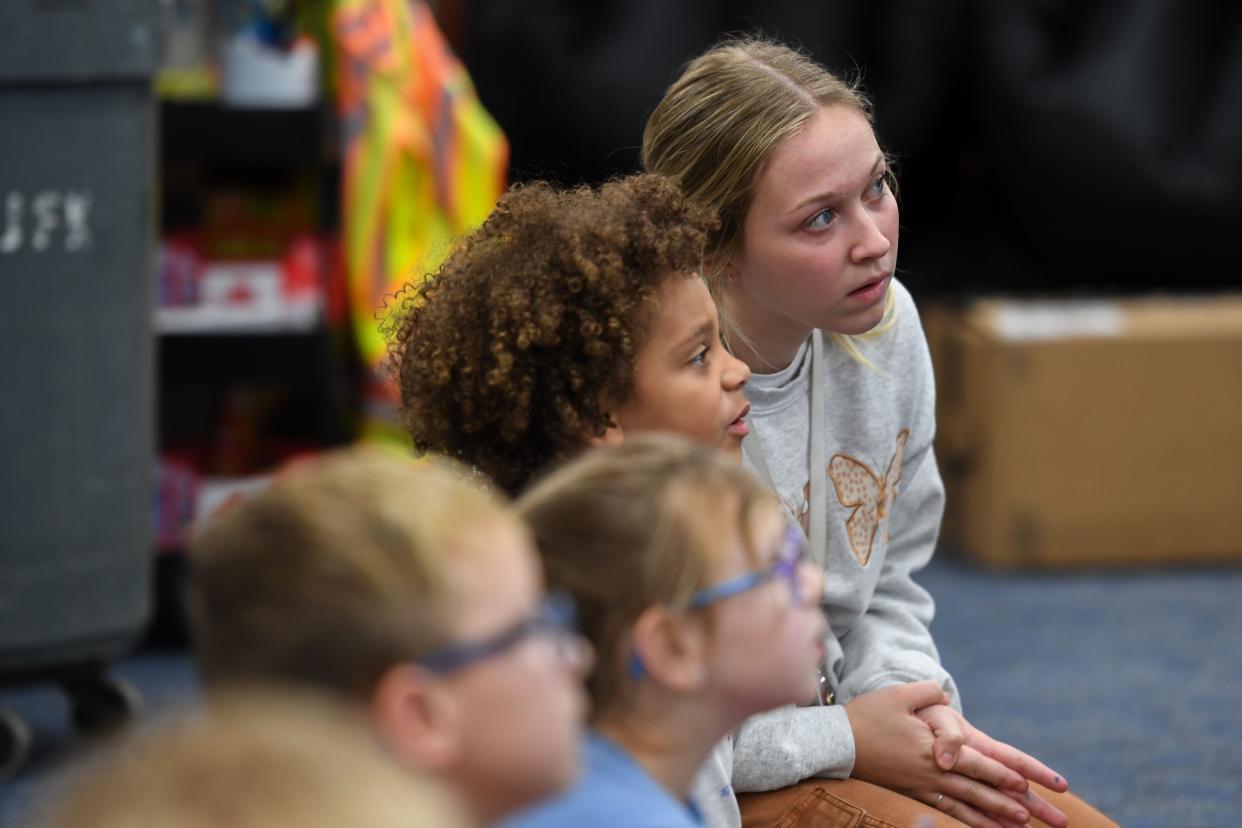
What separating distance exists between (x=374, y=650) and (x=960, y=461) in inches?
121

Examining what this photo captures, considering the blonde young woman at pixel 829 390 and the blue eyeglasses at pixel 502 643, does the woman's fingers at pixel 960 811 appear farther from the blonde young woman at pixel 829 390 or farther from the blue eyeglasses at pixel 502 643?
the blue eyeglasses at pixel 502 643

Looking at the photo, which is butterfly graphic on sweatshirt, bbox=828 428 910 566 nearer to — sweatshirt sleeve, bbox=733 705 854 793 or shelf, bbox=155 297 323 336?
sweatshirt sleeve, bbox=733 705 854 793

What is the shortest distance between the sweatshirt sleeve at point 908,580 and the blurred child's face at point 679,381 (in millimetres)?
331

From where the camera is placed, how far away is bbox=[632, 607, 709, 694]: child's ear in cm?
114

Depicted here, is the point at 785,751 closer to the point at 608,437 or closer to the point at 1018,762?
the point at 1018,762

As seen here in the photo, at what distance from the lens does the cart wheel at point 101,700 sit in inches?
106

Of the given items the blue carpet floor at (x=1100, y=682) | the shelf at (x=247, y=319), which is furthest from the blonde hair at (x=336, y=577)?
the shelf at (x=247, y=319)

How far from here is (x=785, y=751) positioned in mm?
1522

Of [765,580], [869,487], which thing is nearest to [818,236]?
[869,487]

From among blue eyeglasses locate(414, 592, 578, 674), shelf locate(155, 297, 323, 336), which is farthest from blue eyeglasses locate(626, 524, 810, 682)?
shelf locate(155, 297, 323, 336)

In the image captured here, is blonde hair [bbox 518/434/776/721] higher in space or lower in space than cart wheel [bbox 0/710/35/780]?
higher

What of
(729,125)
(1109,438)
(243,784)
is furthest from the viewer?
(1109,438)

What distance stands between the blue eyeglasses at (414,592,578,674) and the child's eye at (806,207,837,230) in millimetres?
691

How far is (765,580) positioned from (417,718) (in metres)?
0.28
